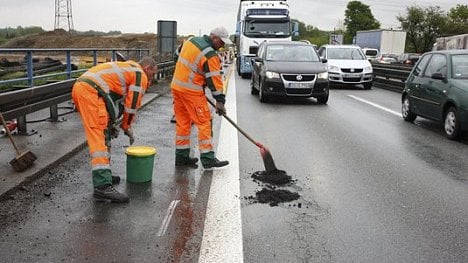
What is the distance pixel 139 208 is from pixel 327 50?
17179 mm

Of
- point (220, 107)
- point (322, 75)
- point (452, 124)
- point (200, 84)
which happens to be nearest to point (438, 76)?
point (452, 124)

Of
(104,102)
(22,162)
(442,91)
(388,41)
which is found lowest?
(22,162)

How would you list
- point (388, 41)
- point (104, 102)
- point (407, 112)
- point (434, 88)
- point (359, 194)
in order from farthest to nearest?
point (388, 41), point (407, 112), point (434, 88), point (359, 194), point (104, 102)

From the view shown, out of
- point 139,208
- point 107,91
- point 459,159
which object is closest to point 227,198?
point 139,208

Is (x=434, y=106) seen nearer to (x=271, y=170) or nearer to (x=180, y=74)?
(x=271, y=170)

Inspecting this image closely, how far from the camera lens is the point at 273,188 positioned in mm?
5730

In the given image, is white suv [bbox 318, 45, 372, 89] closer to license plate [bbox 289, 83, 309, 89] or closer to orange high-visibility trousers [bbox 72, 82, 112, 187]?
license plate [bbox 289, 83, 309, 89]

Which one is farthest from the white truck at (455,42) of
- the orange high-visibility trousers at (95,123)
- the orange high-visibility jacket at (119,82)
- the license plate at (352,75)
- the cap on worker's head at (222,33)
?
the orange high-visibility trousers at (95,123)

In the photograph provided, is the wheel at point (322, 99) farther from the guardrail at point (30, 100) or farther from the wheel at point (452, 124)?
the guardrail at point (30, 100)

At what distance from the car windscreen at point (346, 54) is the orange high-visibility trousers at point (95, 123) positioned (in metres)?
16.3

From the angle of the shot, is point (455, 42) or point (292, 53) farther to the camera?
point (455, 42)

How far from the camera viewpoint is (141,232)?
431 centimetres

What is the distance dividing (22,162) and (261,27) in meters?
20.5

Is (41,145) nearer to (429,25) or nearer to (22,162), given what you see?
(22,162)
